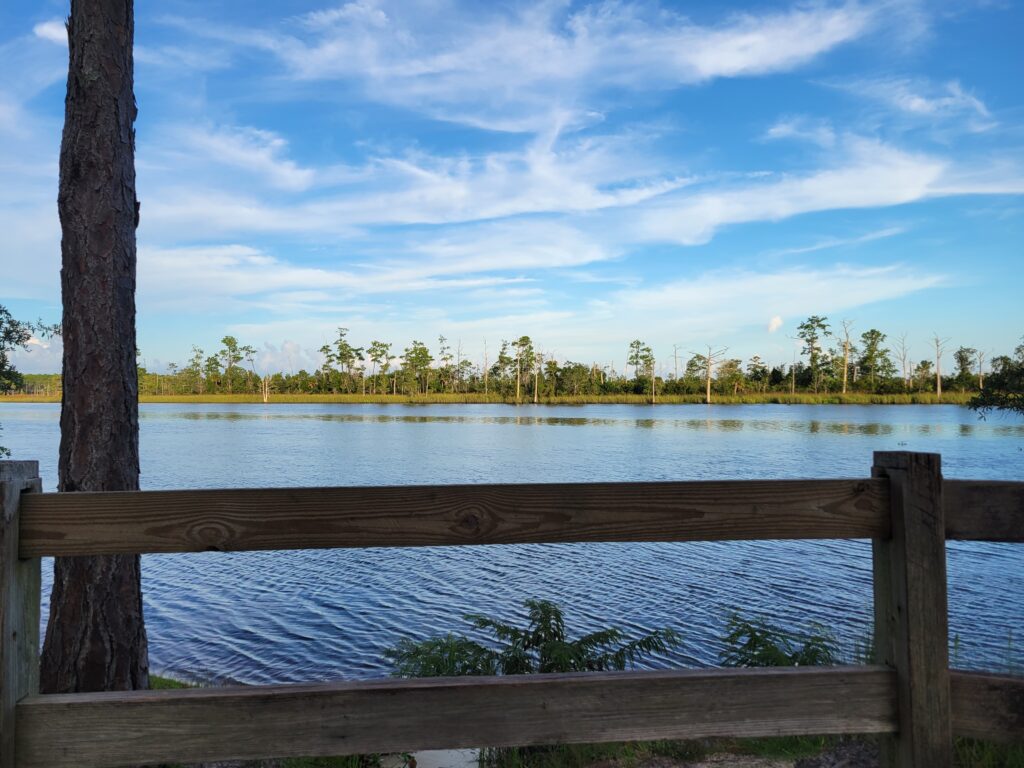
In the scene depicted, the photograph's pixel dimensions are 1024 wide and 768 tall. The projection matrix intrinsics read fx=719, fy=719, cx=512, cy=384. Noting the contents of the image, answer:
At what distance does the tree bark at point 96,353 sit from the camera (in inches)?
158

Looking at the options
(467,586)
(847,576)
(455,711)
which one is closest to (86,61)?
(455,711)

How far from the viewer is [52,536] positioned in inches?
81.4

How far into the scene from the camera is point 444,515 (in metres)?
2.13

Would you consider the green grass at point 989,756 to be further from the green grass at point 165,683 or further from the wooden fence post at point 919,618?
the green grass at point 165,683

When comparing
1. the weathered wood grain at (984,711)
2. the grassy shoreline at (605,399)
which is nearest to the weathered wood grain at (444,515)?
the weathered wood grain at (984,711)

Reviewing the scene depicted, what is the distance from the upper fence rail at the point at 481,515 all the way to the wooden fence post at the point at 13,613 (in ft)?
0.16

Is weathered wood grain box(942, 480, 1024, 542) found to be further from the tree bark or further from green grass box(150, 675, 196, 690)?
green grass box(150, 675, 196, 690)

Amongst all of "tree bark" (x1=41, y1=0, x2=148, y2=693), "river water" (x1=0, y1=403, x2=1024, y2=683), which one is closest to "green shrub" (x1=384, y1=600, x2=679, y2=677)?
"river water" (x1=0, y1=403, x2=1024, y2=683)

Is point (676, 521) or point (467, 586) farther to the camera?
point (467, 586)

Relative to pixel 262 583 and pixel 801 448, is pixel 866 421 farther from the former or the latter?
pixel 262 583

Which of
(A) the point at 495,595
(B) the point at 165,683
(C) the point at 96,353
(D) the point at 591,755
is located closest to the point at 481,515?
(D) the point at 591,755

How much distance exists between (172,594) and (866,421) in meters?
56.0

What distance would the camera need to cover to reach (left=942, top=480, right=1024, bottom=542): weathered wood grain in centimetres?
219

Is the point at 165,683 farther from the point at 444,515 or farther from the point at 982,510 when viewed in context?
the point at 982,510
